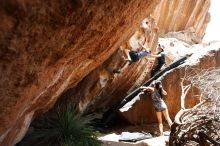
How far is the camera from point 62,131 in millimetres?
10930

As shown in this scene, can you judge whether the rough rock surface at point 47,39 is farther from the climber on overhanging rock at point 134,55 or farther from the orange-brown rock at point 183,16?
the orange-brown rock at point 183,16

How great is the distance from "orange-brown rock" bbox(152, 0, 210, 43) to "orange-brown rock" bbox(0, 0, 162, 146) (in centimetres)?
1809

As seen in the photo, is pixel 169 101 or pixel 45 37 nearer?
pixel 45 37

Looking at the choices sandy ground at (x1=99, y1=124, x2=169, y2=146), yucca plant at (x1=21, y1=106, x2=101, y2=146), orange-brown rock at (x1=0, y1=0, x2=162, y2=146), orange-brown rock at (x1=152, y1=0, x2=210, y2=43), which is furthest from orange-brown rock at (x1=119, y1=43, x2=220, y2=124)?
orange-brown rock at (x1=152, y1=0, x2=210, y2=43)

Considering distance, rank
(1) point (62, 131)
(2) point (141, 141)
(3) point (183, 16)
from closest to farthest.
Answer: (1) point (62, 131) < (2) point (141, 141) < (3) point (183, 16)

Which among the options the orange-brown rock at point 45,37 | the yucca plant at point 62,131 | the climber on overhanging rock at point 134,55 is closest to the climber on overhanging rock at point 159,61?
the climber on overhanging rock at point 134,55

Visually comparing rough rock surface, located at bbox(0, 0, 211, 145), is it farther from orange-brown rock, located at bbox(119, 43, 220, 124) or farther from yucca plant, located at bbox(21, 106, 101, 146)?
orange-brown rock, located at bbox(119, 43, 220, 124)

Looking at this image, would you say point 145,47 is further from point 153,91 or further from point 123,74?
point 153,91

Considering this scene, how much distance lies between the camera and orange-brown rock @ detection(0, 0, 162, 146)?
460 centimetres

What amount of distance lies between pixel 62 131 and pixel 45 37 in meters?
6.30

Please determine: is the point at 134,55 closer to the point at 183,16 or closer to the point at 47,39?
the point at 47,39

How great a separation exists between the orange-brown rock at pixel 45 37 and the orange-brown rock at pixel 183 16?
712 inches

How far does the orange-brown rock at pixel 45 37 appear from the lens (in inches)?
181

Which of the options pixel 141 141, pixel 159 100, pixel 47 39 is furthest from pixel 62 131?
pixel 47 39
